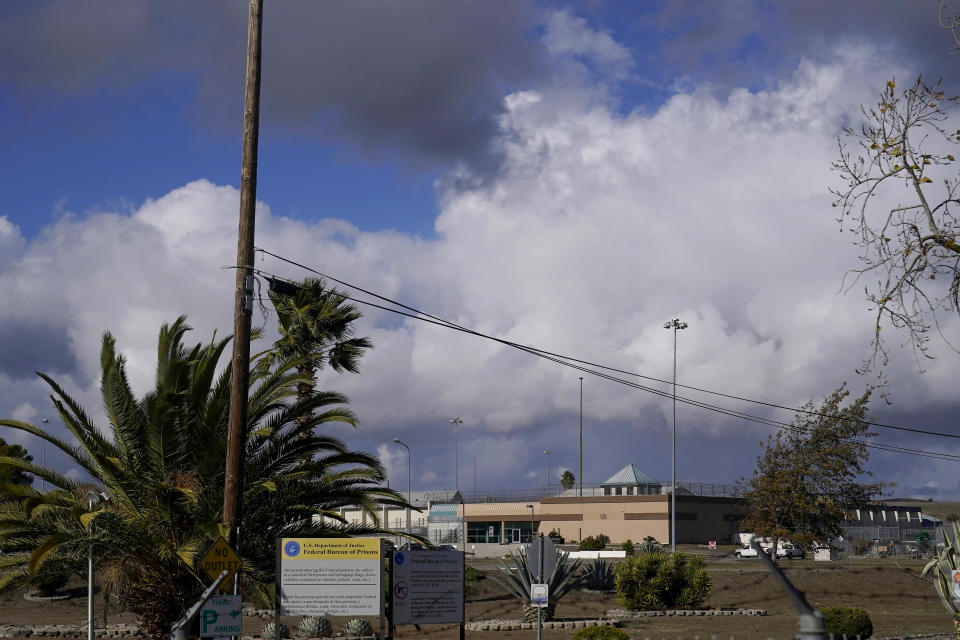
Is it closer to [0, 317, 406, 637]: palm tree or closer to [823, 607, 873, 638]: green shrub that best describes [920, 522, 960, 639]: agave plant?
[823, 607, 873, 638]: green shrub

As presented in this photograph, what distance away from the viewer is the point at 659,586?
108 feet

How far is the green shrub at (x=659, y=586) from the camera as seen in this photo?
32594 millimetres

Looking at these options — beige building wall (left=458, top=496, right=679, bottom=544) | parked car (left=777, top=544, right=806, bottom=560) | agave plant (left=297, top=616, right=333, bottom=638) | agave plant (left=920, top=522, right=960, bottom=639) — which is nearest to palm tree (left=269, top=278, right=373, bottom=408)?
agave plant (left=297, top=616, right=333, bottom=638)

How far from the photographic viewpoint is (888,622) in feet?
95.0

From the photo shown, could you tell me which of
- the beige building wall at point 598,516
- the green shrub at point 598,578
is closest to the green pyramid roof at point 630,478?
the beige building wall at point 598,516

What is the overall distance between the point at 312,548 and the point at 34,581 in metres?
5.45

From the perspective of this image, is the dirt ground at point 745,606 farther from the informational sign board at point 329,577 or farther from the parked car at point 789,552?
the informational sign board at point 329,577

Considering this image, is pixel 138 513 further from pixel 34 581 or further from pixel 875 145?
pixel 875 145

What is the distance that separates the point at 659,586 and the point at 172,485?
1995 centimetres

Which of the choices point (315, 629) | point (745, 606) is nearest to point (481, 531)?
point (745, 606)

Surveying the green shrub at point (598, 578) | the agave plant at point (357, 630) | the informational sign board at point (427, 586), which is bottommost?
the agave plant at point (357, 630)

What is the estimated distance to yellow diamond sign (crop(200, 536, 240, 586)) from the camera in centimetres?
1391

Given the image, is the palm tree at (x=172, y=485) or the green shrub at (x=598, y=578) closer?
the palm tree at (x=172, y=485)

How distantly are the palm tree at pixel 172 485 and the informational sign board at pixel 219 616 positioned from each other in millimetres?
2746
